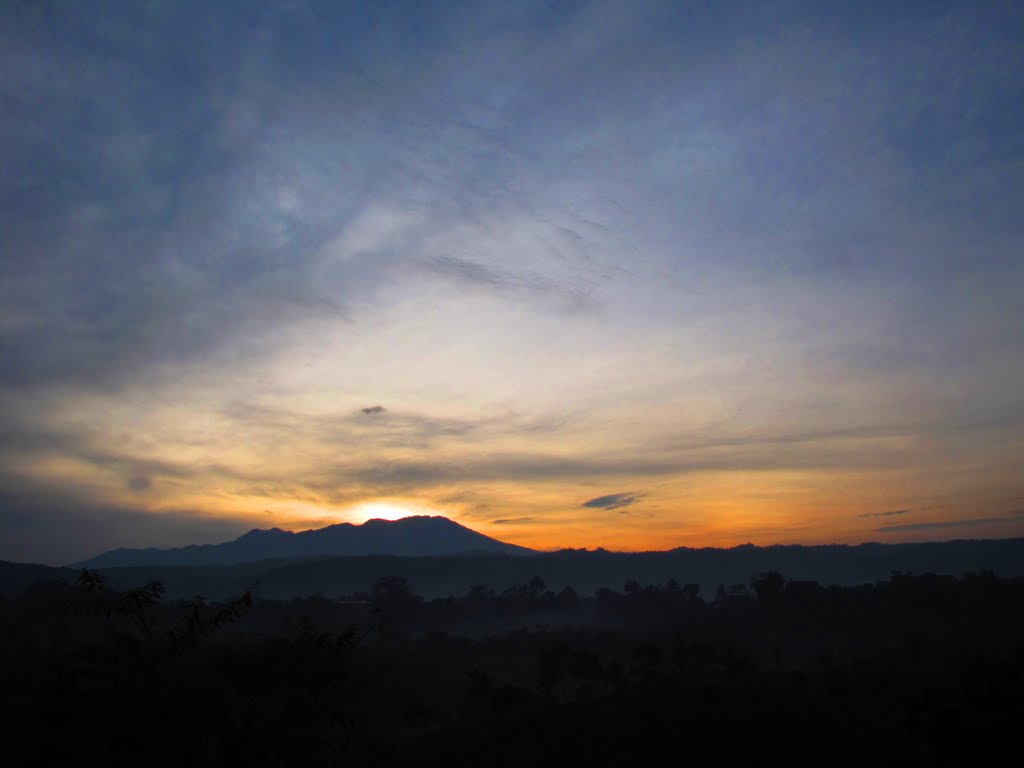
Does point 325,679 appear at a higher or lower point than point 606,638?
higher

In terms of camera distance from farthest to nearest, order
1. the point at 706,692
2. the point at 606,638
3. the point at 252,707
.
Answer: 1. the point at 606,638
2. the point at 706,692
3. the point at 252,707

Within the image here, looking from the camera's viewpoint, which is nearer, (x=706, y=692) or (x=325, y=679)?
(x=325, y=679)

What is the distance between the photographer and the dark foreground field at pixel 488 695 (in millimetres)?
17406

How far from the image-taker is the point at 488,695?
170 feet

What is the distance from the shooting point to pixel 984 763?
2633cm

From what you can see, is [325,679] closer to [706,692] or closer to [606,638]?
[706,692]

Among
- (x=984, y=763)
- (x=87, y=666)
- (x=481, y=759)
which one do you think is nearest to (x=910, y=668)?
(x=984, y=763)

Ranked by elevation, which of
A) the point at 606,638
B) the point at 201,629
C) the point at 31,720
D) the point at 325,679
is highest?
the point at 201,629

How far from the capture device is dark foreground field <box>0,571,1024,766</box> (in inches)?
685

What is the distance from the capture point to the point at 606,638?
92000 mm

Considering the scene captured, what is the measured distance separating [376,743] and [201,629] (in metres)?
23.6

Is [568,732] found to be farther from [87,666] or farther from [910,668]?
[910,668]

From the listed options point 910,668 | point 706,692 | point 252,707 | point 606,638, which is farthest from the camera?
point 606,638

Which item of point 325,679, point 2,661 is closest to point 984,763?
point 325,679
